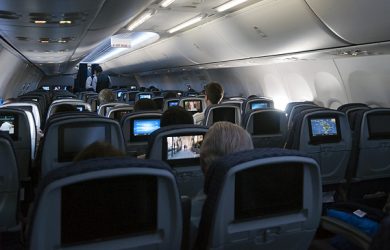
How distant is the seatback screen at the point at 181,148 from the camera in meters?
3.85

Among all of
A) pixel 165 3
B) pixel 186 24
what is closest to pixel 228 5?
pixel 165 3

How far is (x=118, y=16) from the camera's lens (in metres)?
7.83

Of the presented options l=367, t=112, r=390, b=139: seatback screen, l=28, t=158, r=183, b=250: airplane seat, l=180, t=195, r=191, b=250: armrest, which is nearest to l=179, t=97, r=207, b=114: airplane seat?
l=367, t=112, r=390, b=139: seatback screen

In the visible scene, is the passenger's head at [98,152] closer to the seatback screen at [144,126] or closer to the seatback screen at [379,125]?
the seatback screen at [144,126]

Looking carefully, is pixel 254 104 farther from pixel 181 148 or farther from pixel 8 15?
pixel 181 148

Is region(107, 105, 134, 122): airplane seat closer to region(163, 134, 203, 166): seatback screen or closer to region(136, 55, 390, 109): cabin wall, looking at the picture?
region(163, 134, 203, 166): seatback screen

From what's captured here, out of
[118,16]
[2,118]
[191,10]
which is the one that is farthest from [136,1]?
[191,10]

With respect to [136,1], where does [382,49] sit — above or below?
below

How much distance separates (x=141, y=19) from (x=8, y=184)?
742 cm

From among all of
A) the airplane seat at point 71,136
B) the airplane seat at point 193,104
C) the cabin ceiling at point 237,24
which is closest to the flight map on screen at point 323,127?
the cabin ceiling at point 237,24

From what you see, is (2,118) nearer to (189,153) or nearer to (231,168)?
(189,153)

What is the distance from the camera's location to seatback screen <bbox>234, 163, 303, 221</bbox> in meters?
2.23

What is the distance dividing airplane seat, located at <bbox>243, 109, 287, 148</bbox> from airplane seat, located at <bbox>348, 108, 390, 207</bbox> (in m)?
1.22

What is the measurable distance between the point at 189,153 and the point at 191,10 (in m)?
6.36
